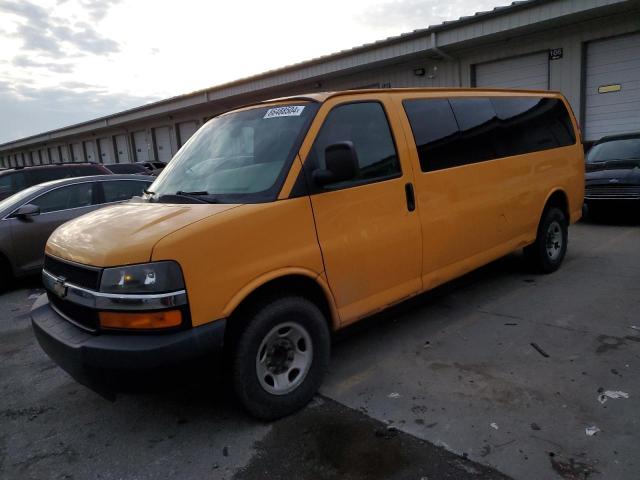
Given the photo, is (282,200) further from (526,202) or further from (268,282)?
(526,202)

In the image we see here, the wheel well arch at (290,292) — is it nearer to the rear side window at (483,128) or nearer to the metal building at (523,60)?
the rear side window at (483,128)

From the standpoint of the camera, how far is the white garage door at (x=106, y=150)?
3531 centimetres

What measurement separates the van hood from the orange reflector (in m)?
0.29

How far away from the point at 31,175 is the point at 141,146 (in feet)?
76.3

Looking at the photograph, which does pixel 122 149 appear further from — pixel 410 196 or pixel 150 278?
pixel 150 278

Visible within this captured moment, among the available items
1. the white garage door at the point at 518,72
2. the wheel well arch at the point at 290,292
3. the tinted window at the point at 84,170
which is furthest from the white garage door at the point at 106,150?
the wheel well arch at the point at 290,292

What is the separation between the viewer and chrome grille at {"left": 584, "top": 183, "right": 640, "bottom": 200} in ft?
27.7

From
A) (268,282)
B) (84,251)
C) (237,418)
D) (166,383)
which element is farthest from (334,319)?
(84,251)

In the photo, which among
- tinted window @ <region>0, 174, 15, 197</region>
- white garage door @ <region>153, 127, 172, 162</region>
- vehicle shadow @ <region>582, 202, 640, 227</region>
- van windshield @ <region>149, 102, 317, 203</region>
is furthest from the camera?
white garage door @ <region>153, 127, 172, 162</region>

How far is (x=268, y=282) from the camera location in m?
2.99

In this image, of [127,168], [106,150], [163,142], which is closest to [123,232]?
[127,168]

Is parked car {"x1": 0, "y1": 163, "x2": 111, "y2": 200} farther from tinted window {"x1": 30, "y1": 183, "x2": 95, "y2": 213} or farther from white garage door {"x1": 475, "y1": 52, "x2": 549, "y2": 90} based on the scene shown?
white garage door {"x1": 475, "y1": 52, "x2": 549, "y2": 90}

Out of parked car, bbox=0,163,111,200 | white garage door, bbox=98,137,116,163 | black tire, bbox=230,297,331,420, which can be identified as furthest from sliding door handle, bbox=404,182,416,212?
white garage door, bbox=98,137,116,163

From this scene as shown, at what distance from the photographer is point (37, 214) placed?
23.3 ft
